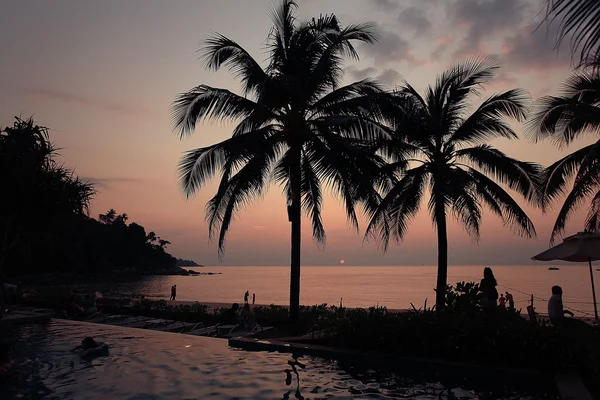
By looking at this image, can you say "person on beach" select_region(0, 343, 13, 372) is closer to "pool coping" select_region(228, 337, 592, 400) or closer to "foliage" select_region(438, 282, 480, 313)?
"pool coping" select_region(228, 337, 592, 400)

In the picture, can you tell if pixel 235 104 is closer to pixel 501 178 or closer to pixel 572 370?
pixel 501 178

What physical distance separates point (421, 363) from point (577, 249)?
7483 millimetres

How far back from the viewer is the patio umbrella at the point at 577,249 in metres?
14.0

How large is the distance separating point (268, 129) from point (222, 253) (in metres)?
4.61

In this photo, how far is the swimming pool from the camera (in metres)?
8.47

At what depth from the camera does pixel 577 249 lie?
14.2 meters

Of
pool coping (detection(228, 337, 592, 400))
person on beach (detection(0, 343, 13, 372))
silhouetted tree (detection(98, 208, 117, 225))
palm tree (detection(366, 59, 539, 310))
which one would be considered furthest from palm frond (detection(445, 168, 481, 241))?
silhouetted tree (detection(98, 208, 117, 225))

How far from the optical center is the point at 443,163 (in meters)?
18.1

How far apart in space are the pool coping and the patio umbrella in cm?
652

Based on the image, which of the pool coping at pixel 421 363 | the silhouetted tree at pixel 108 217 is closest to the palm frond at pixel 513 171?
the pool coping at pixel 421 363

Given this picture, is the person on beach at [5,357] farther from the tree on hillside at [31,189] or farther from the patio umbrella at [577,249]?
the patio umbrella at [577,249]

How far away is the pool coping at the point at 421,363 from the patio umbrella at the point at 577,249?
6519 mm

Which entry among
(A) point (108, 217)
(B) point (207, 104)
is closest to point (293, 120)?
(B) point (207, 104)

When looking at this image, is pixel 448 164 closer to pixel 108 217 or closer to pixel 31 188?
pixel 31 188
